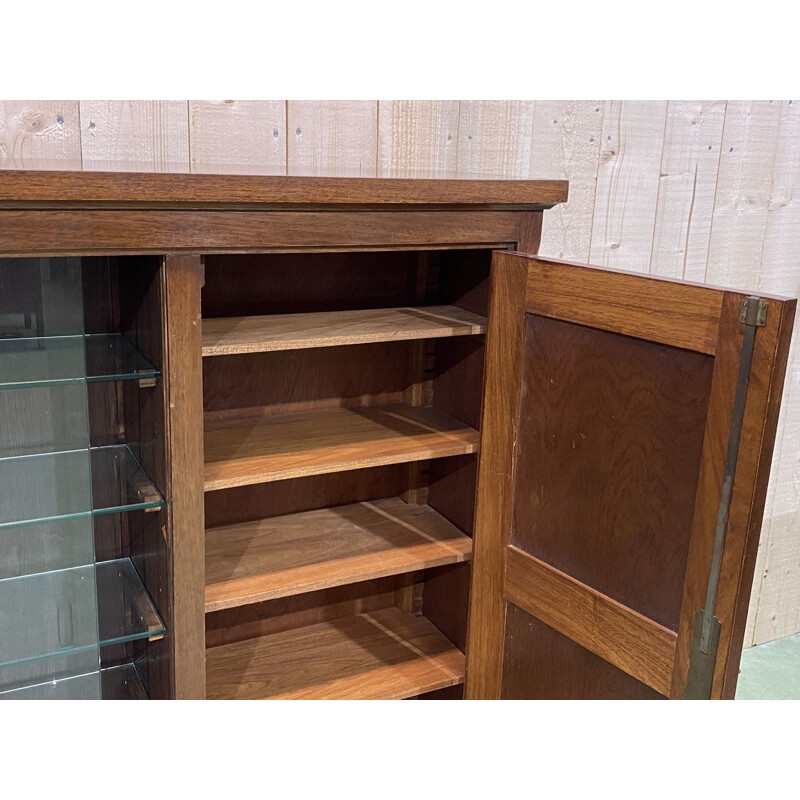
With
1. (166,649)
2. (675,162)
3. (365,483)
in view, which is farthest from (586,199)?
(166,649)

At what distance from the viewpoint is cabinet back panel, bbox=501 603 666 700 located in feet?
3.95

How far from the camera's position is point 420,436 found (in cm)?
144

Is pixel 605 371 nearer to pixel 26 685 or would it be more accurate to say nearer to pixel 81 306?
pixel 81 306

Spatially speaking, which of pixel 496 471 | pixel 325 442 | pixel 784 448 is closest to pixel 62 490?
pixel 325 442

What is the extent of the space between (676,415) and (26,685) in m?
0.94

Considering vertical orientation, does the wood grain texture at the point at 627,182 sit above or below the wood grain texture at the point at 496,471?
above

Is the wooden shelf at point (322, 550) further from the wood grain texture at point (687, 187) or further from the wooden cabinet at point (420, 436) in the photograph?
the wood grain texture at point (687, 187)

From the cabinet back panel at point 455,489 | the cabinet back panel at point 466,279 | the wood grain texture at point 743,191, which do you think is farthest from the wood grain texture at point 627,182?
the cabinet back panel at point 455,489

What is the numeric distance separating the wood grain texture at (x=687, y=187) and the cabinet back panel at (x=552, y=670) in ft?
3.03

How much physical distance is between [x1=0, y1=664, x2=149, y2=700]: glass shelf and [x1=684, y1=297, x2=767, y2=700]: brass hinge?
815 mm

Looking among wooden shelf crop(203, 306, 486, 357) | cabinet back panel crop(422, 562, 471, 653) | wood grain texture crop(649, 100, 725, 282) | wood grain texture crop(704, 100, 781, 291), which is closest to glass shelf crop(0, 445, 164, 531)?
wooden shelf crop(203, 306, 486, 357)

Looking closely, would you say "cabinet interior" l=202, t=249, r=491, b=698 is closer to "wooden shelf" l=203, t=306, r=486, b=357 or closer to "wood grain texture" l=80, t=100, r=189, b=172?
"wooden shelf" l=203, t=306, r=486, b=357

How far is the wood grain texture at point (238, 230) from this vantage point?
101 centimetres

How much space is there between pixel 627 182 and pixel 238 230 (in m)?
1.07
